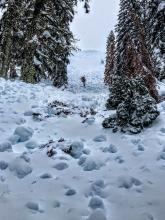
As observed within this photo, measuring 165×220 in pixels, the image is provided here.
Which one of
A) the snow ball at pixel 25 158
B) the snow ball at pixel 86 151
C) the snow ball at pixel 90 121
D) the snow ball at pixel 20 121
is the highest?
the snow ball at pixel 90 121

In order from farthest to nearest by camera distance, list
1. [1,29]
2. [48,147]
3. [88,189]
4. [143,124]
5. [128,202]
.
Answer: [1,29] < [143,124] < [48,147] < [88,189] < [128,202]

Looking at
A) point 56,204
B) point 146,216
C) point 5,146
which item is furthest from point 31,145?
point 146,216

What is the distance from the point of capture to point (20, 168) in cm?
558

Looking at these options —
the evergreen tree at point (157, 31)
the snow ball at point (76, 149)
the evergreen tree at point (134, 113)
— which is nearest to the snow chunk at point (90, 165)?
the snow ball at point (76, 149)

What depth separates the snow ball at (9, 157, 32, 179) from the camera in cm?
551

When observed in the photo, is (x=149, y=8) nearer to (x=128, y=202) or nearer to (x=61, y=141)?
(x=61, y=141)

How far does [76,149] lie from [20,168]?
1115mm

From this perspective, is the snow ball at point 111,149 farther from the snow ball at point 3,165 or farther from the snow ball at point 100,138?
the snow ball at point 3,165

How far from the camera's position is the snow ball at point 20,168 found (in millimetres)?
5508

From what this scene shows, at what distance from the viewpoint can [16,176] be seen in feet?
17.9

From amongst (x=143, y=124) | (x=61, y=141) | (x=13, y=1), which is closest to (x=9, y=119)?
(x=61, y=141)

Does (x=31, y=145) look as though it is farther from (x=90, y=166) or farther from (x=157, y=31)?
(x=157, y=31)

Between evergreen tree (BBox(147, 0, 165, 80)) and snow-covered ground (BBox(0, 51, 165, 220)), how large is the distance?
21071mm

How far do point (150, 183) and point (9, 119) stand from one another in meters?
3.88
